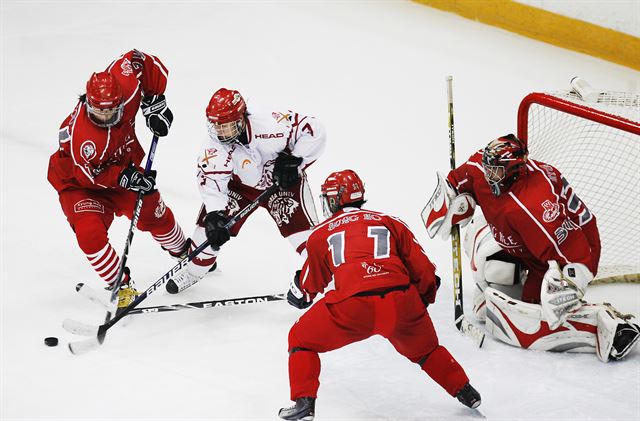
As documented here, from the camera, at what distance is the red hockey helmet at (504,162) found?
320 cm

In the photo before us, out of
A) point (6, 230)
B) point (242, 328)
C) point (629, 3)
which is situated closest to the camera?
point (242, 328)

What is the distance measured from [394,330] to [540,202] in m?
0.78

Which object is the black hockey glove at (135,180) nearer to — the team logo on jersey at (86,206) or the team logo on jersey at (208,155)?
the team logo on jersey at (86,206)

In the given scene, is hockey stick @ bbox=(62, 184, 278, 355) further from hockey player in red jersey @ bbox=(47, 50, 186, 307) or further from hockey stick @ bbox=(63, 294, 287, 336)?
hockey player in red jersey @ bbox=(47, 50, 186, 307)

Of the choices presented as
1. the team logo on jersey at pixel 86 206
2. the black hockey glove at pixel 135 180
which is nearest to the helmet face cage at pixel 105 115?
the black hockey glove at pixel 135 180

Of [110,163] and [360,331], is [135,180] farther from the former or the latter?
[360,331]

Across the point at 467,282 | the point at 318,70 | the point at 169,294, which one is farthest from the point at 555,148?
the point at 318,70

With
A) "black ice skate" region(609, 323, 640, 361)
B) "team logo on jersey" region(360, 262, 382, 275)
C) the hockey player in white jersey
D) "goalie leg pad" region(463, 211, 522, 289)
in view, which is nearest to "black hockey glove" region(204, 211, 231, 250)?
the hockey player in white jersey

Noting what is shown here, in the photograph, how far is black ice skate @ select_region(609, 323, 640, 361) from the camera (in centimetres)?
316

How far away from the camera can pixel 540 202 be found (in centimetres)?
321

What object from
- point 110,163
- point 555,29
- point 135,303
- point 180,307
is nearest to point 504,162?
point 180,307

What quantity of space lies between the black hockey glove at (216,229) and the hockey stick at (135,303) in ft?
0.14

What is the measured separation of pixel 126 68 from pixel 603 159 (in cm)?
209

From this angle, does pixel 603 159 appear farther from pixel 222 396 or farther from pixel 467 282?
pixel 222 396
